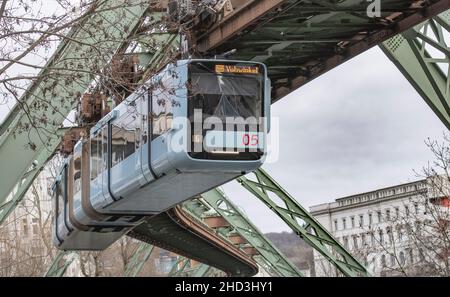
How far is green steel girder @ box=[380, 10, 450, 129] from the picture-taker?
49.4 feet

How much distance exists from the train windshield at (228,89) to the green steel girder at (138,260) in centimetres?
3077

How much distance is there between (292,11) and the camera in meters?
13.7

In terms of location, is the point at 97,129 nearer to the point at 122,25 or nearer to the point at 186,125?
the point at 186,125

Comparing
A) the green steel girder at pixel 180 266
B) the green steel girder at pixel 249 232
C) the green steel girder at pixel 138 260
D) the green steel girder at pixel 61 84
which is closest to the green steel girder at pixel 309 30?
the green steel girder at pixel 61 84

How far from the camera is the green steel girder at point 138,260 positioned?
45.5 meters

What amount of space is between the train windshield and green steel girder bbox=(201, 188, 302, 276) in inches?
626

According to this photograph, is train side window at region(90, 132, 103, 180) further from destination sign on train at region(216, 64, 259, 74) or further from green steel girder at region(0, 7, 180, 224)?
destination sign on train at region(216, 64, 259, 74)

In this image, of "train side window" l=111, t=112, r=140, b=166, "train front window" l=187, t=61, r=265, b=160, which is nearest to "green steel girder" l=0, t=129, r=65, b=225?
"train side window" l=111, t=112, r=140, b=166

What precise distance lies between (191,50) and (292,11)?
2276 mm

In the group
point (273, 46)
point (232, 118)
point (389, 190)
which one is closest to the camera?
point (232, 118)

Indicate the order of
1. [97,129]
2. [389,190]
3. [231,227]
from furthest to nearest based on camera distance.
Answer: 1. [389,190]
2. [231,227]
3. [97,129]

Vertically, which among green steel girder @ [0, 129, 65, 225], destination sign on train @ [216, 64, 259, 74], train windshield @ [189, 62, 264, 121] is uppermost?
destination sign on train @ [216, 64, 259, 74]

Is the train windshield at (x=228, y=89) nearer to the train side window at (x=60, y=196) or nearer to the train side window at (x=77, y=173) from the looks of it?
the train side window at (x=77, y=173)

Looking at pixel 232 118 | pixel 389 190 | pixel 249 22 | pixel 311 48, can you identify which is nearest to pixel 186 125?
pixel 232 118
